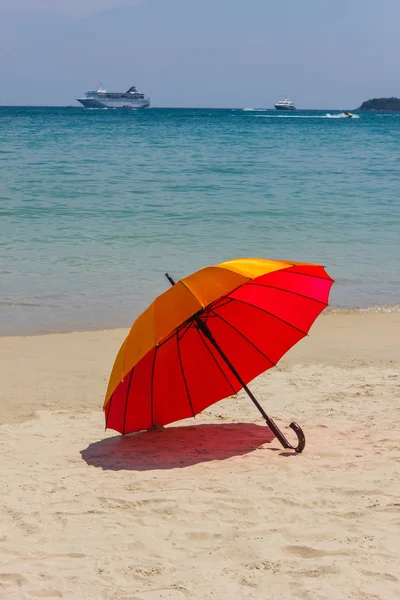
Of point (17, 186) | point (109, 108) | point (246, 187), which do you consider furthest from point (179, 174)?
point (109, 108)

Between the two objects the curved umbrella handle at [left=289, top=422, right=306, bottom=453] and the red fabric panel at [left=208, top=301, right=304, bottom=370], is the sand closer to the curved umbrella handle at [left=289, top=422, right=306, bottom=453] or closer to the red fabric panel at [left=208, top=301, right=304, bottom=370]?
the curved umbrella handle at [left=289, top=422, right=306, bottom=453]

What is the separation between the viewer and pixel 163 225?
15.1 m

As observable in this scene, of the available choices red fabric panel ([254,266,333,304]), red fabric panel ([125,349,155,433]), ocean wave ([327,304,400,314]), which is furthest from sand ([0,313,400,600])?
ocean wave ([327,304,400,314])

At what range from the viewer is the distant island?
580 feet

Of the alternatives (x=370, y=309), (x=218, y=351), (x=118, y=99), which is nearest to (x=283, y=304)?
(x=218, y=351)

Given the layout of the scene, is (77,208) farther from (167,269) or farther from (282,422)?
(282,422)

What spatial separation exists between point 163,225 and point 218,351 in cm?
1060

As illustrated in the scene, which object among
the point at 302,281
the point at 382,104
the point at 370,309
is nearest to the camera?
the point at 302,281

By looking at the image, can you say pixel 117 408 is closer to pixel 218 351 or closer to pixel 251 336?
pixel 218 351

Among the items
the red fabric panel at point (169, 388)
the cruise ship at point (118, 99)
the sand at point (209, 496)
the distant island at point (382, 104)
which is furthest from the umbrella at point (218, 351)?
the distant island at point (382, 104)

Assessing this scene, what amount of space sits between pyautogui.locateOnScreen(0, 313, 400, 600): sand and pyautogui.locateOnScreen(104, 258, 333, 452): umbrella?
0.34 m

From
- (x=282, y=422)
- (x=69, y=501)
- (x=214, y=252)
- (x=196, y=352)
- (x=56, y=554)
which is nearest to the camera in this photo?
(x=56, y=554)

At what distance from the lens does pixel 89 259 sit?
12.0 metres

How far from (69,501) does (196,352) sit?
1246 millimetres
